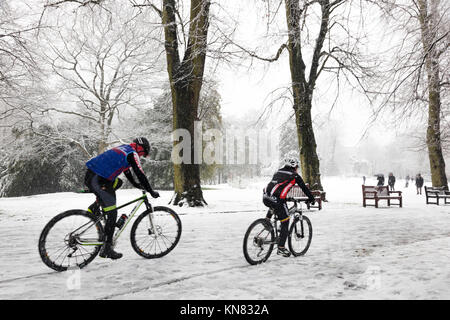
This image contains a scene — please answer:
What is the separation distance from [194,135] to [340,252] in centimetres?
832

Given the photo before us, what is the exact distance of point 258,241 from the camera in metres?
5.21

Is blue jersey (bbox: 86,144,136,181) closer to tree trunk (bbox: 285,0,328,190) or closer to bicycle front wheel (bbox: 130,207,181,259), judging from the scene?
bicycle front wheel (bbox: 130,207,181,259)

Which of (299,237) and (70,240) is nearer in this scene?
(70,240)

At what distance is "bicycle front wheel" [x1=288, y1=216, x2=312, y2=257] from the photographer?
19.0ft

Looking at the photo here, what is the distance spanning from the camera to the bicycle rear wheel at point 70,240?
4.68 metres

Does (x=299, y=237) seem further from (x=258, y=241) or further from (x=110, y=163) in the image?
(x=110, y=163)

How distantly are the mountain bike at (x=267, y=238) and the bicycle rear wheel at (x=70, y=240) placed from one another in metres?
2.13

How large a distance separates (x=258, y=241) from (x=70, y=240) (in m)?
2.63

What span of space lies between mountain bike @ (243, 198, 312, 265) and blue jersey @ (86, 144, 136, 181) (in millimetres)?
2035

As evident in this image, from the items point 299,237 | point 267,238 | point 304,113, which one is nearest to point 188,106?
point 304,113

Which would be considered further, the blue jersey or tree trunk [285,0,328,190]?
tree trunk [285,0,328,190]

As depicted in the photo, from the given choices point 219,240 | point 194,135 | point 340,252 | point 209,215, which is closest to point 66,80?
point 194,135

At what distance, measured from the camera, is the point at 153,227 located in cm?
557

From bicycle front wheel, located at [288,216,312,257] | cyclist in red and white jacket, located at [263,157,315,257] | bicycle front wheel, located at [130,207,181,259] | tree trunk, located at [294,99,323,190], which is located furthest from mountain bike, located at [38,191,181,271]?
tree trunk, located at [294,99,323,190]
